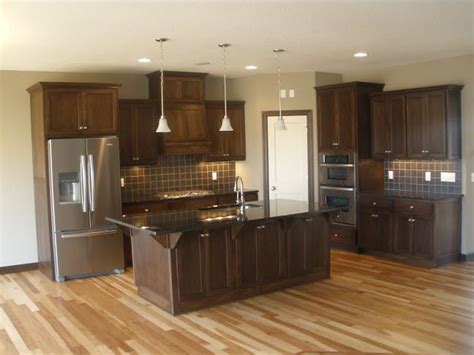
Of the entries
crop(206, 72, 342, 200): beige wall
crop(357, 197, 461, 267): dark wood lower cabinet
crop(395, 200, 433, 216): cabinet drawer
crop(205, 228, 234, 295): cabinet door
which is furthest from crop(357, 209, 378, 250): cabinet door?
crop(205, 228, 234, 295): cabinet door

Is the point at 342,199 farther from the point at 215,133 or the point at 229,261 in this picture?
the point at 229,261

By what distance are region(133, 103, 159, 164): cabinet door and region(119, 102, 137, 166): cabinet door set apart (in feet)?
0.20

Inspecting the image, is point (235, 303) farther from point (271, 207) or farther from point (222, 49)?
point (222, 49)

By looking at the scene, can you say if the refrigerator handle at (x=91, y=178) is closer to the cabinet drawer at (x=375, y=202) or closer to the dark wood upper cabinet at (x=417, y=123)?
the cabinet drawer at (x=375, y=202)

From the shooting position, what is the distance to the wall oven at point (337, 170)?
780 cm

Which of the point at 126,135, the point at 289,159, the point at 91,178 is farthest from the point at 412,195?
the point at 91,178

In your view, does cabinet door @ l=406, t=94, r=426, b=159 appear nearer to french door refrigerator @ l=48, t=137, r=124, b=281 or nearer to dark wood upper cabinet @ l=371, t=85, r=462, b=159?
dark wood upper cabinet @ l=371, t=85, r=462, b=159

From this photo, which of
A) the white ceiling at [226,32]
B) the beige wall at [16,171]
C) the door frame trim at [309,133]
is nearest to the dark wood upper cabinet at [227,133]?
the door frame trim at [309,133]

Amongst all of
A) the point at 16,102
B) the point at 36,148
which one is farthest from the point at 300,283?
the point at 16,102

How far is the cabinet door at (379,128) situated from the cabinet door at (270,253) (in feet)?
8.58

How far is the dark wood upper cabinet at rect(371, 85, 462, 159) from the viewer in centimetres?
694

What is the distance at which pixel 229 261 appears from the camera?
547 cm

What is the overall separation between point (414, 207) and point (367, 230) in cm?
86

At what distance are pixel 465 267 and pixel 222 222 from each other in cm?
349
